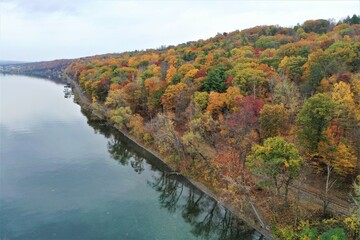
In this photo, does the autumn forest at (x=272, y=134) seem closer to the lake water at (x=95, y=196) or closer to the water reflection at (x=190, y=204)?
the water reflection at (x=190, y=204)

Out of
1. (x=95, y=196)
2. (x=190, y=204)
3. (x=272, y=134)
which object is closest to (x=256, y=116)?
(x=272, y=134)

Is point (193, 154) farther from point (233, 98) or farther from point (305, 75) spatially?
point (305, 75)

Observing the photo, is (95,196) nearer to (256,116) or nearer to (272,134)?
(256,116)

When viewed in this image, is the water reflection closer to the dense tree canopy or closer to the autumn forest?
the autumn forest


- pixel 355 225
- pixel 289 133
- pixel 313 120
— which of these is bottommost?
pixel 355 225

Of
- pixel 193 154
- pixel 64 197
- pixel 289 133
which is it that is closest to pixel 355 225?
pixel 289 133

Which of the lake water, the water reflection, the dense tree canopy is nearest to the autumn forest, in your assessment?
the dense tree canopy
